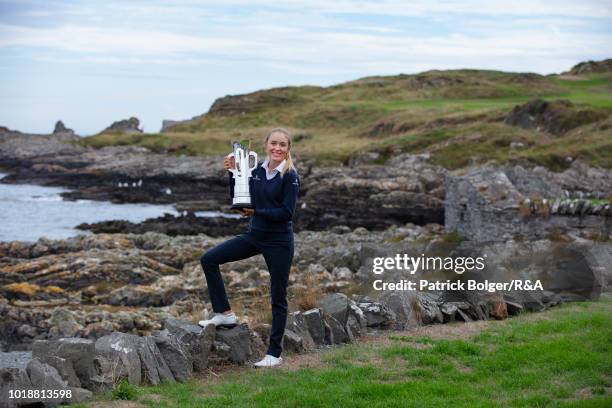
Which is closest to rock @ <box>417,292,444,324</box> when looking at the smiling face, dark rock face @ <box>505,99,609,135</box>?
the smiling face

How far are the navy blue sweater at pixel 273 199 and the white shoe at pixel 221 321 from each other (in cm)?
117

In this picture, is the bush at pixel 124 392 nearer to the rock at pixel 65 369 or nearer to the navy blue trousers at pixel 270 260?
the rock at pixel 65 369

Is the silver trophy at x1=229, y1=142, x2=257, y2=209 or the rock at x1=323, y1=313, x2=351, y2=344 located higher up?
the silver trophy at x1=229, y1=142, x2=257, y2=209

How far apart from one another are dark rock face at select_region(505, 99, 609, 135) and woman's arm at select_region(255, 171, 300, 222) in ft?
170

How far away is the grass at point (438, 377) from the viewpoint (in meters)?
7.73

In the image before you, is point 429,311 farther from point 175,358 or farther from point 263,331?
point 175,358

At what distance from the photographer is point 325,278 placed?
23.2 metres

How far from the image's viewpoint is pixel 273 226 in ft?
28.7

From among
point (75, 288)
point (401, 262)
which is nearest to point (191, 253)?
point (75, 288)

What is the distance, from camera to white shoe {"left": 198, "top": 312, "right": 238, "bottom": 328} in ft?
30.1

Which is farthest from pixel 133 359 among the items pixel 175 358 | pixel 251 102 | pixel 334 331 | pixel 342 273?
pixel 251 102

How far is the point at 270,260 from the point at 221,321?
102 centimetres

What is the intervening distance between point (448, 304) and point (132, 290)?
41.7 ft

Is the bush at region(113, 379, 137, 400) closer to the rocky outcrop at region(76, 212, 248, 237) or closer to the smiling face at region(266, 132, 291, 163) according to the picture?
the smiling face at region(266, 132, 291, 163)
